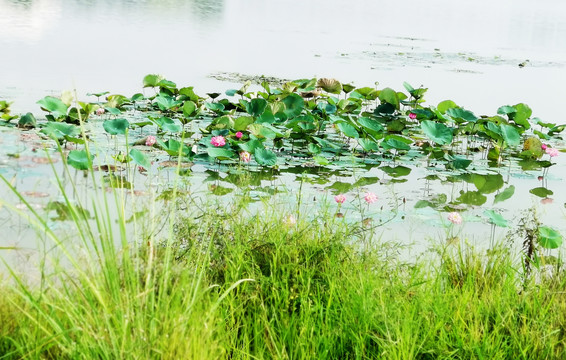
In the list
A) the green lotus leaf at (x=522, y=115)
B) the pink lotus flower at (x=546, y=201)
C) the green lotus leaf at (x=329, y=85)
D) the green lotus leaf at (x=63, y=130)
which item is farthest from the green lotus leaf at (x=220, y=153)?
the green lotus leaf at (x=522, y=115)

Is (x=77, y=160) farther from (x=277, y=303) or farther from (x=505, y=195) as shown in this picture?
(x=505, y=195)

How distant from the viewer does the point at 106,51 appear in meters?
9.56

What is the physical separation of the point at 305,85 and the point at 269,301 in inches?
161

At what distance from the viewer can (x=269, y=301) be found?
2.82 meters

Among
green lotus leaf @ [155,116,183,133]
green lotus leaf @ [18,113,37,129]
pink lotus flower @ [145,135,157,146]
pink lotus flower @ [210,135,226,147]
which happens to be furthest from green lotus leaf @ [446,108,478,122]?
green lotus leaf @ [18,113,37,129]

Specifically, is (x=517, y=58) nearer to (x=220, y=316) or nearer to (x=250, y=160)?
(x=250, y=160)

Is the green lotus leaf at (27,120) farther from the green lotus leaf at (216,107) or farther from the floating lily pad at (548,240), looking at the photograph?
the floating lily pad at (548,240)

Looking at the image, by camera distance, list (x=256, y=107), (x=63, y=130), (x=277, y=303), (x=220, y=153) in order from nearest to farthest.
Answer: (x=277, y=303)
(x=220, y=153)
(x=63, y=130)
(x=256, y=107)

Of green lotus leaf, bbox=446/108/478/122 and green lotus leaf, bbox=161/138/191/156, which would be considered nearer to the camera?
green lotus leaf, bbox=161/138/191/156

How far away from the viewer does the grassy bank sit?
1.98m

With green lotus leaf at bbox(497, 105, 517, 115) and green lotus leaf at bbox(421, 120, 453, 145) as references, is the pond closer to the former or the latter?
green lotus leaf at bbox(421, 120, 453, 145)

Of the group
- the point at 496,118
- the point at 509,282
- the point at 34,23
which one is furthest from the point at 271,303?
the point at 34,23

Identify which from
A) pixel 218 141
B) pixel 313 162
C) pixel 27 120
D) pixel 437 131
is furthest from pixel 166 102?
pixel 437 131

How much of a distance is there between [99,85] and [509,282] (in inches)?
206
